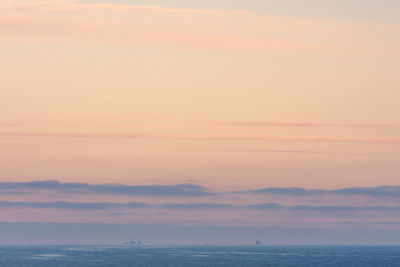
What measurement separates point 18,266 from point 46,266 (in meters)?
7.02

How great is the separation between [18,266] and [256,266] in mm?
60295

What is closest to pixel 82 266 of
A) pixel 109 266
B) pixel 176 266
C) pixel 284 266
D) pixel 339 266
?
pixel 109 266

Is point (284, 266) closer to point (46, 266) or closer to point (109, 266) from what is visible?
point (109, 266)

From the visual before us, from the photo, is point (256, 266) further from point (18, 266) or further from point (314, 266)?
point (18, 266)

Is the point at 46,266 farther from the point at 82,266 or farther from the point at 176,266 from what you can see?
the point at 176,266

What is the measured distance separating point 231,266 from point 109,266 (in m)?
31.4

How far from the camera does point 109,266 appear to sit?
19238 cm

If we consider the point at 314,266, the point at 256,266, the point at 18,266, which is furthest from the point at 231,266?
Result: the point at 18,266

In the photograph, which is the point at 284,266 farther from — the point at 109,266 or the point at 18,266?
the point at 18,266

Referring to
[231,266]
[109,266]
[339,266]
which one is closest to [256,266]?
[231,266]

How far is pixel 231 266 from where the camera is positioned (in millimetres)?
198875

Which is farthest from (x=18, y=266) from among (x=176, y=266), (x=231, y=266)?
(x=231, y=266)

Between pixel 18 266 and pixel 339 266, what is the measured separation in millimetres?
80876

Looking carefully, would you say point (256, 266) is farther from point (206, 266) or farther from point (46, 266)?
point (46, 266)
